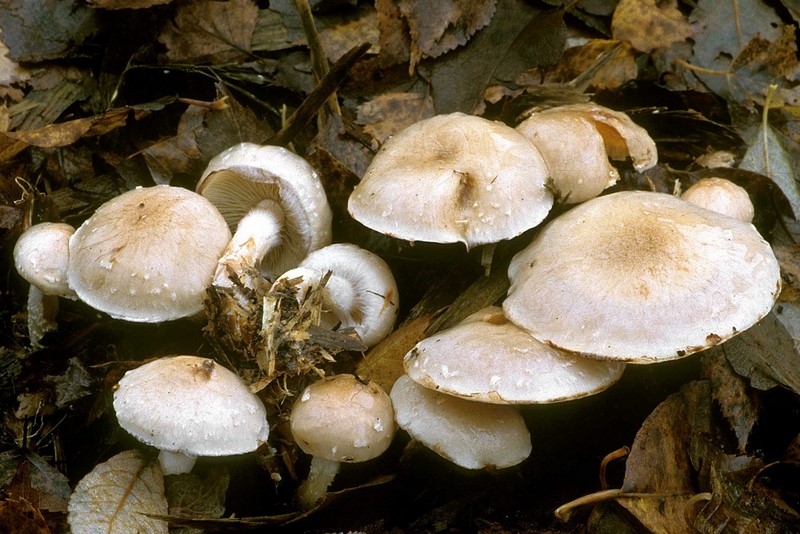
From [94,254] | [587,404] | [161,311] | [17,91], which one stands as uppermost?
[17,91]

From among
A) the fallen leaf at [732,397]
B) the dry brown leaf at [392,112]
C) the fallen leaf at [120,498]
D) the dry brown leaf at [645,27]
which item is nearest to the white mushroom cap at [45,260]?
the fallen leaf at [120,498]

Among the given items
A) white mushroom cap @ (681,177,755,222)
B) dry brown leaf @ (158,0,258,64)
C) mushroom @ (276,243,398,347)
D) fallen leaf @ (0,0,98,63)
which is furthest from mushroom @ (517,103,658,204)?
fallen leaf @ (0,0,98,63)

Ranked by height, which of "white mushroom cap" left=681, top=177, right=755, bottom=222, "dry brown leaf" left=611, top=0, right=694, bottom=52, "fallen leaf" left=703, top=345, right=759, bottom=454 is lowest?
"fallen leaf" left=703, top=345, right=759, bottom=454

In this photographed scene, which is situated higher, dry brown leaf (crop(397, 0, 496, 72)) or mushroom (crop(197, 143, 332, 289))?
dry brown leaf (crop(397, 0, 496, 72))

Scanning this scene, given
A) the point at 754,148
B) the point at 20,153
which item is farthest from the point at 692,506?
the point at 20,153

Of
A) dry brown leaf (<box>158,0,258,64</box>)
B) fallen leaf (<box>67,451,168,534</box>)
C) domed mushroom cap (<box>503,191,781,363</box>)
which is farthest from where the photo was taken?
dry brown leaf (<box>158,0,258,64</box>)

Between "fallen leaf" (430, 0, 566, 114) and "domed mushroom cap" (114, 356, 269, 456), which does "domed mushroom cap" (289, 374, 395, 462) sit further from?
"fallen leaf" (430, 0, 566, 114)

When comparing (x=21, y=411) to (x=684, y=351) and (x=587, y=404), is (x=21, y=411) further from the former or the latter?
(x=684, y=351)

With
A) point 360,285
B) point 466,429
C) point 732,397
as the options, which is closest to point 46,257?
point 360,285
